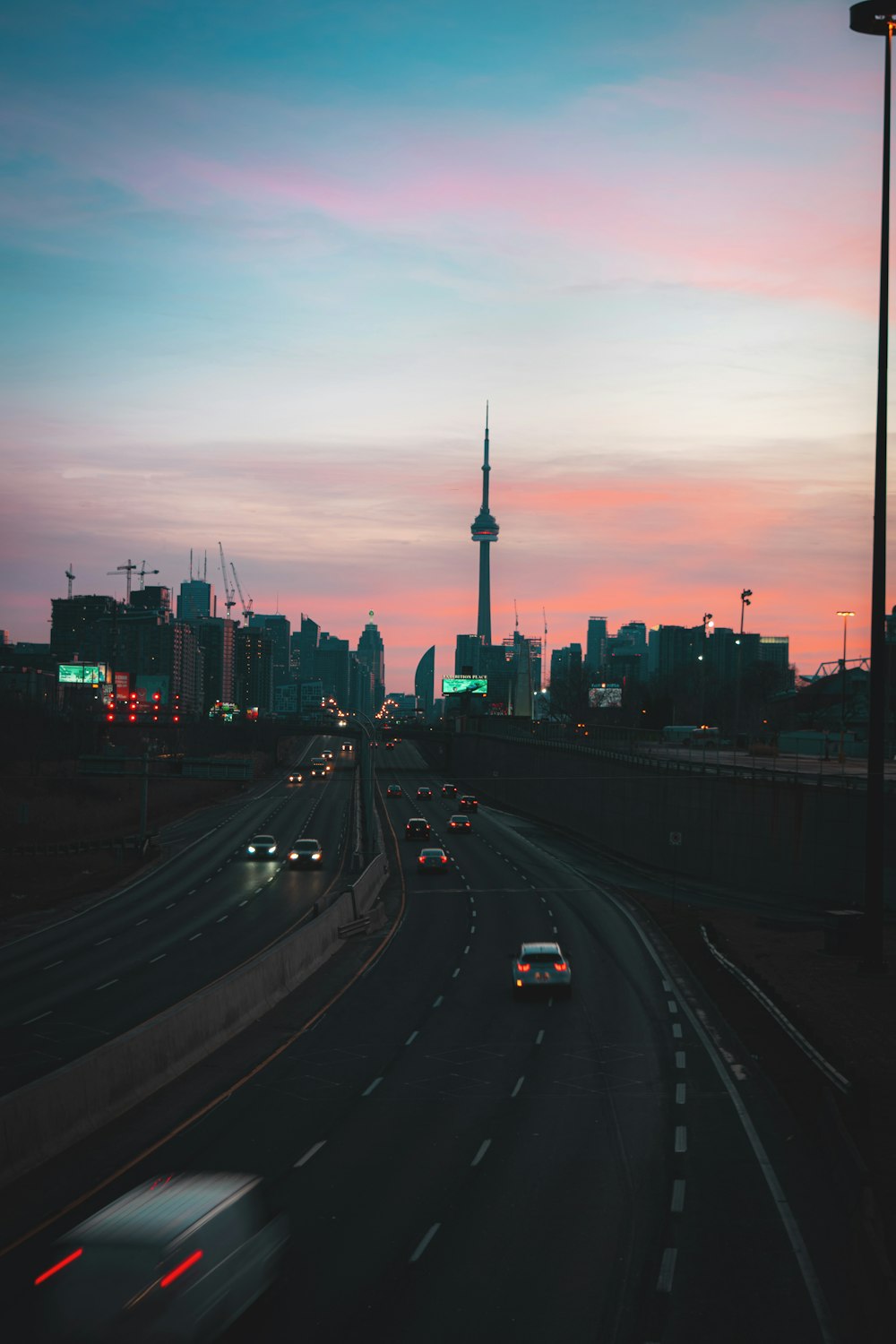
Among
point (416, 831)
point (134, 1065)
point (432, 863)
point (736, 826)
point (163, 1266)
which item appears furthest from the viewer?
point (416, 831)

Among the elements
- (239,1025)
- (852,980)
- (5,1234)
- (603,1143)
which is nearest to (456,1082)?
(603,1143)

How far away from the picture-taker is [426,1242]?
15586 millimetres

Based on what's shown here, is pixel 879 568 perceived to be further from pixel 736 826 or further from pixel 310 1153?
pixel 736 826

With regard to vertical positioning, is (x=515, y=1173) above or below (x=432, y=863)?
above

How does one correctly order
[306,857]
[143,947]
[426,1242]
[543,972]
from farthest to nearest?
[306,857], [143,947], [543,972], [426,1242]

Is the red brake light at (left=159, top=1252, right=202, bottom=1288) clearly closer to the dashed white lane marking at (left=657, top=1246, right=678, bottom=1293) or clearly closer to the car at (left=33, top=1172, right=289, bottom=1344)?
the car at (left=33, top=1172, right=289, bottom=1344)

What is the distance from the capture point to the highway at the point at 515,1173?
13586 mm

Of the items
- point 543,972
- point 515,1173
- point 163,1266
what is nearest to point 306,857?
point 543,972

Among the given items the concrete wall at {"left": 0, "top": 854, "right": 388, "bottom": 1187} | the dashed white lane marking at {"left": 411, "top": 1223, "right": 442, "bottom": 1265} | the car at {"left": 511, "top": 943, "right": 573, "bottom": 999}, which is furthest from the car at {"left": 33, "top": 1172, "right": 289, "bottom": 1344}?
the car at {"left": 511, "top": 943, "right": 573, "bottom": 999}

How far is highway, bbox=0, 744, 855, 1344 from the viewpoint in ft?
44.6

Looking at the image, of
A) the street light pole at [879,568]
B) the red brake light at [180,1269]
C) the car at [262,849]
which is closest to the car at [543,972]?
the street light pole at [879,568]

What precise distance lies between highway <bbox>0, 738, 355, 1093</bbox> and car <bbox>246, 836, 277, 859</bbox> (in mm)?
903

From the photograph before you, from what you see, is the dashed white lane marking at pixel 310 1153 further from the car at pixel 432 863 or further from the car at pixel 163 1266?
the car at pixel 432 863

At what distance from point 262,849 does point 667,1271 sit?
200 feet
